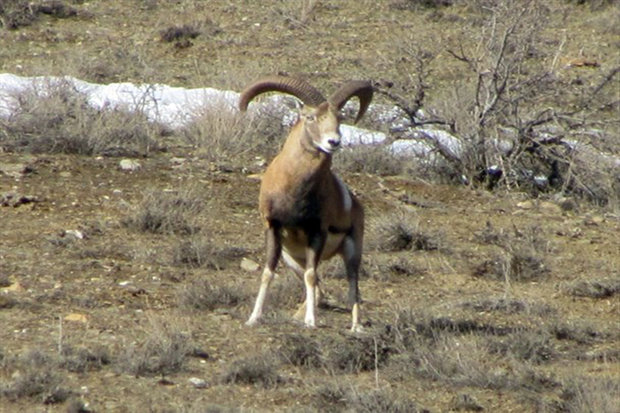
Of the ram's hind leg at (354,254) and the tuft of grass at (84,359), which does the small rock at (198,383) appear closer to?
the tuft of grass at (84,359)

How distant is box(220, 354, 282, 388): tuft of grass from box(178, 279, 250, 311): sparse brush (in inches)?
63.0

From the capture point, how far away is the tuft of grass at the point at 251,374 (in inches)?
343

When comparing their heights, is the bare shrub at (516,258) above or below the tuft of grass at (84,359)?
below

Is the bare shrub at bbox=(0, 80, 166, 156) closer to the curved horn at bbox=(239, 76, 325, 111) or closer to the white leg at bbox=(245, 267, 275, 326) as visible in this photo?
the curved horn at bbox=(239, 76, 325, 111)

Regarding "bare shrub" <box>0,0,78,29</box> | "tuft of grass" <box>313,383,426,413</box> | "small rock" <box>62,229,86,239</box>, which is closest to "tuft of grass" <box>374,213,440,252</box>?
"small rock" <box>62,229,86,239</box>

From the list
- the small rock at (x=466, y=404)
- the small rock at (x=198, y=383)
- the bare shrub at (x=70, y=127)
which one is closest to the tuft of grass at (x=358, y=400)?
the small rock at (x=466, y=404)

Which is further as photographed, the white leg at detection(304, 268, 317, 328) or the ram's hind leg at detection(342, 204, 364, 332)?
the ram's hind leg at detection(342, 204, 364, 332)

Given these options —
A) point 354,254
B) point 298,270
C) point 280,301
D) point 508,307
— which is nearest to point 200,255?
point 280,301

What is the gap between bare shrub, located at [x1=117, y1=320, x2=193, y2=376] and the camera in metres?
8.66

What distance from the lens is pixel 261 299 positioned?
10.1 metres

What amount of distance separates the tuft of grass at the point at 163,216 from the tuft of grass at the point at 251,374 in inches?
163

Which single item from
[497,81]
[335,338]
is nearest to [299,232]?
[335,338]

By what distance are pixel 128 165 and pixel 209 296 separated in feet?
15.3

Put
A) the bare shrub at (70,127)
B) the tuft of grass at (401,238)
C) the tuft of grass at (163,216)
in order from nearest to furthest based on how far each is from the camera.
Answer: the tuft of grass at (163,216) < the tuft of grass at (401,238) < the bare shrub at (70,127)
